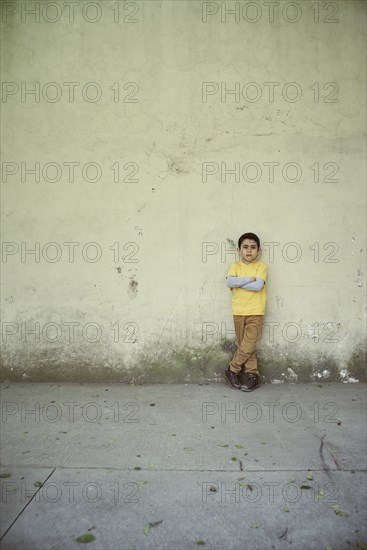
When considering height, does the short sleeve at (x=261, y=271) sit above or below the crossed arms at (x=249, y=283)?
above

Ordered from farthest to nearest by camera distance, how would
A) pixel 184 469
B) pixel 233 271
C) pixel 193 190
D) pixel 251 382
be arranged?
pixel 193 190 → pixel 233 271 → pixel 251 382 → pixel 184 469

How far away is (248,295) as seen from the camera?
15.1 ft

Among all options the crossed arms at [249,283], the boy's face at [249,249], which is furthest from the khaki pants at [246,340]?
the boy's face at [249,249]

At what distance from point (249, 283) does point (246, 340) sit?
0.56 m

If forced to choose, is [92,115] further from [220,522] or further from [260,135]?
[220,522]

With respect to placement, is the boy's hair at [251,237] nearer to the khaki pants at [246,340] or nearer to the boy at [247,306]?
the boy at [247,306]

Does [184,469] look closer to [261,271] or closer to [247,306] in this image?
[247,306]

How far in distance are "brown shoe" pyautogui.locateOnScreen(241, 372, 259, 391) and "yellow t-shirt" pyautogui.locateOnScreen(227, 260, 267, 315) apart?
Answer: 614 millimetres

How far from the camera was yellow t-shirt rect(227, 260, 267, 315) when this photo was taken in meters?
4.57

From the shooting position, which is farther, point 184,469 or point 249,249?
point 249,249

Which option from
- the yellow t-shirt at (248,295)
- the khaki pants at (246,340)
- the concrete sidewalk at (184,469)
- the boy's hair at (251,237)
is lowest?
the concrete sidewalk at (184,469)

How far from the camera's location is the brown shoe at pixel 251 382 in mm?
4484

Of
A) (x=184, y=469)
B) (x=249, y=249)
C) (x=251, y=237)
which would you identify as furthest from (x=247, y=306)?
(x=184, y=469)

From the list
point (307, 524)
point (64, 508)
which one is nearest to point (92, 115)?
point (64, 508)
